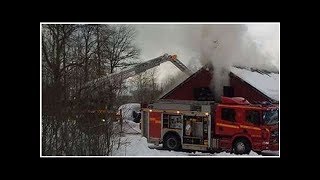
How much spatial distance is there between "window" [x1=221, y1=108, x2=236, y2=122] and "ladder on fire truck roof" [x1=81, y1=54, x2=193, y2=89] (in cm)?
63

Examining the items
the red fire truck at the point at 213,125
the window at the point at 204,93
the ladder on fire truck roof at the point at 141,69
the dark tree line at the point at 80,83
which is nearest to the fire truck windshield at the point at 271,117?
the red fire truck at the point at 213,125

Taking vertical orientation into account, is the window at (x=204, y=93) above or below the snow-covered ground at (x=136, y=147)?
above

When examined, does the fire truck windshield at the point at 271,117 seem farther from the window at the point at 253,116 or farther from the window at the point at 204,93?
the window at the point at 204,93

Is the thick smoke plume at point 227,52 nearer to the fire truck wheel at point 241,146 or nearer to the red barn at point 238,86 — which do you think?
the red barn at point 238,86

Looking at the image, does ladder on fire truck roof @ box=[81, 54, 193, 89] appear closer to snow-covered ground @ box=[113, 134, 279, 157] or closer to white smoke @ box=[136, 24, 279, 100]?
white smoke @ box=[136, 24, 279, 100]

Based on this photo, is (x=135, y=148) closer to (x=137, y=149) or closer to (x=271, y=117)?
(x=137, y=149)

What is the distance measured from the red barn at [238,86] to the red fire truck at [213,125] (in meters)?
0.09

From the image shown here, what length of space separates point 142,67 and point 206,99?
0.89 metres

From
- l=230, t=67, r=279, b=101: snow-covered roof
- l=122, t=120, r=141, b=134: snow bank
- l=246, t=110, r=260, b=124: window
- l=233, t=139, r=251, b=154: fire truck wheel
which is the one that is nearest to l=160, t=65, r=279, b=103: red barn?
l=230, t=67, r=279, b=101: snow-covered roof

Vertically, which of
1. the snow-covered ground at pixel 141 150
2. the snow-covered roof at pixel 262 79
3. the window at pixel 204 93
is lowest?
the snow-covered ground at pixel 141 150

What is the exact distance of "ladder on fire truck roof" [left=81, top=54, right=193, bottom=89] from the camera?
6.45 metres

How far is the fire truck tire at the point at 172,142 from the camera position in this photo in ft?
21.7

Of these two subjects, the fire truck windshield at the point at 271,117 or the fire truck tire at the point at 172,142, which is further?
the fire truck tire at the point at 172,142
